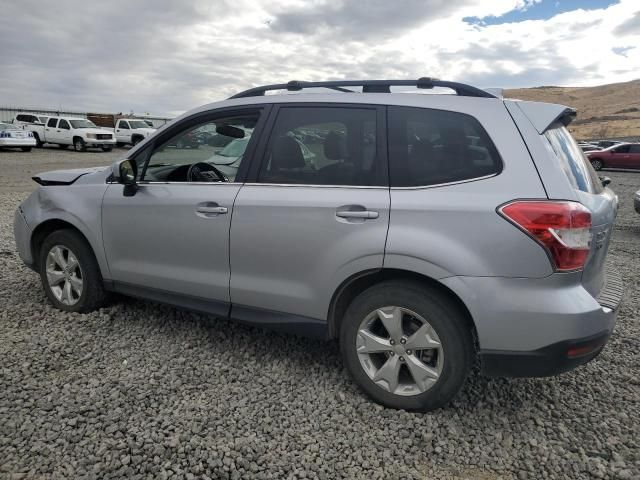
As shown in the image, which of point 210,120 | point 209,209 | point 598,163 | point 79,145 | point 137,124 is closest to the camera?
point 209,209

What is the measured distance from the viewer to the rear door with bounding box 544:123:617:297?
2439mm

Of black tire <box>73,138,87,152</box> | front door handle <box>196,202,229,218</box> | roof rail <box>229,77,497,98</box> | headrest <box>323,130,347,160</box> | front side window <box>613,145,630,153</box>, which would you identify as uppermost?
roof rail <box>229,77,497,98</box>

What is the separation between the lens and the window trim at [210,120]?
10.3 feet

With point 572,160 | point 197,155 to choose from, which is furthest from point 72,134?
point 572,160

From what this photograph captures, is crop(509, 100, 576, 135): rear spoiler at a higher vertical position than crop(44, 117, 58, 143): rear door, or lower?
higher

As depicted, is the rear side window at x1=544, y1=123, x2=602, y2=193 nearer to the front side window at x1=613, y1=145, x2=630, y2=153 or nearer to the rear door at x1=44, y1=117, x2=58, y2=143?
the front side window at x1=613, y1=145, x2=630, y2=153

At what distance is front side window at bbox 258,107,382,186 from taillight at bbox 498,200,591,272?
0.78 meters

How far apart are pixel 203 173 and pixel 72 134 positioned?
25.1 meters

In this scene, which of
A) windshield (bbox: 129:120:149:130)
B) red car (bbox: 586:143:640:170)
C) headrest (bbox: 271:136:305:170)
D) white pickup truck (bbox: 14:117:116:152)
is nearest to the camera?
headrest (bbox: 271:136:305:170)

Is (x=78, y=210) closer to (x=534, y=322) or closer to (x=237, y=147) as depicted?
(x=237, y=147)

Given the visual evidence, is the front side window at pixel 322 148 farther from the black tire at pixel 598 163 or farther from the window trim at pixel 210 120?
the black tire at pixel 598 163

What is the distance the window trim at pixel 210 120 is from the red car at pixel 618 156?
76.6 feet

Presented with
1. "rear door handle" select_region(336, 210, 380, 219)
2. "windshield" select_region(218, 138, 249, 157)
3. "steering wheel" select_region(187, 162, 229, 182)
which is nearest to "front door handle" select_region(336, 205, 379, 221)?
"rear door handle" select_region(336, 210, 380, 219)

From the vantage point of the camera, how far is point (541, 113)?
101 inches
